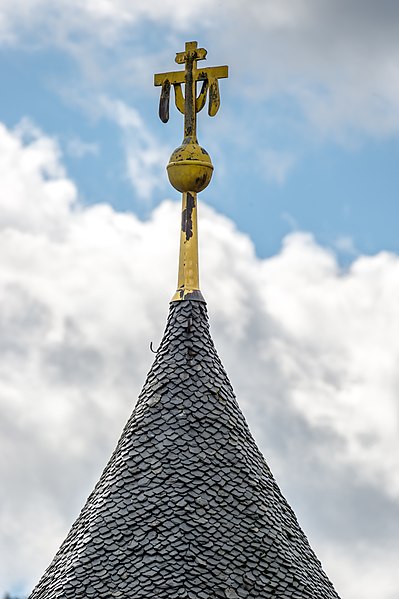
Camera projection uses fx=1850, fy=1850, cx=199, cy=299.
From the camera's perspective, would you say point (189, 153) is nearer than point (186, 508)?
No

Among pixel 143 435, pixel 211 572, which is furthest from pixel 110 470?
pixel 211 572

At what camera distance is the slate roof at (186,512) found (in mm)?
16750

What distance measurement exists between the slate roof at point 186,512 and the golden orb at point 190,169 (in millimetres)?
1388

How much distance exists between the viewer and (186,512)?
17094mm

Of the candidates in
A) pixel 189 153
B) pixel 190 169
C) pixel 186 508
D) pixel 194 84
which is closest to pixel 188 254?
pixel 190 169

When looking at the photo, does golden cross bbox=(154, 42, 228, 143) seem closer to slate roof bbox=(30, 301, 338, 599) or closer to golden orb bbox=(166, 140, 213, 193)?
golden orb bbox=(166, 140, 213, 193)

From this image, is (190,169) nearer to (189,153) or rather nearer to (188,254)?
(189,153)

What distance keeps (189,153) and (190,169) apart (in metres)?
0.21

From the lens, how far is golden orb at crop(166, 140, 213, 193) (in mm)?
18906

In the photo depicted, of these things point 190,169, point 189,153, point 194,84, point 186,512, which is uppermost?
point 194,84

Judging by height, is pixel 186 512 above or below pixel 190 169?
below

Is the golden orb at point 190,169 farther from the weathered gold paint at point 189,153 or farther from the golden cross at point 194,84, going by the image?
the golden cross at point 194,84

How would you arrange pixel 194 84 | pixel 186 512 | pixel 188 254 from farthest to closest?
pixel 194 84
pixel 188 254
pixel 186 512

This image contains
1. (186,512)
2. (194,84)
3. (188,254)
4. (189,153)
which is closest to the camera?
(186,512)
